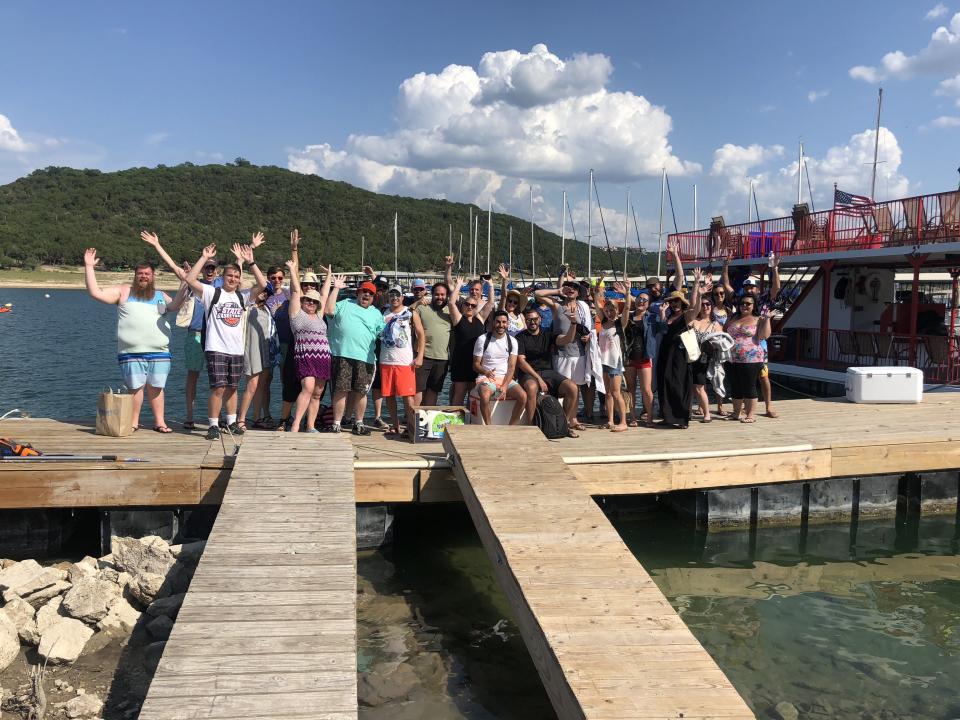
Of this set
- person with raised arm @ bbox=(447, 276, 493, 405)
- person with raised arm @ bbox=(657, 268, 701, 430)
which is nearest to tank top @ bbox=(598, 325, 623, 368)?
person with raised arm @ bbox=(657, 268, 701, 430)

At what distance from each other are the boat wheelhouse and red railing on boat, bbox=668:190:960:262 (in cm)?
2

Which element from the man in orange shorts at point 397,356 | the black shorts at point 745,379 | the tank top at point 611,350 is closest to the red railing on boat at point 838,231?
the black shorts at point 745,379

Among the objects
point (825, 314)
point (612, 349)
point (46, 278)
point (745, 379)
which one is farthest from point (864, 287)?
point (46, 278)

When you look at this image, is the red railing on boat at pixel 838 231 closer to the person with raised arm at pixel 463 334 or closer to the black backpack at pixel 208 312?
the person with raised arm at pixel 463 334

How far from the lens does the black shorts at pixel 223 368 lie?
8.25 m

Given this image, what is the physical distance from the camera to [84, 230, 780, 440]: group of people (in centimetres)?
836

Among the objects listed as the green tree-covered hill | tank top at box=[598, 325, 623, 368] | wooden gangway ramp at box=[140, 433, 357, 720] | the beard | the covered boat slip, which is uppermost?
the green tree-covered hill

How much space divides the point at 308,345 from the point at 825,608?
5.87 meters

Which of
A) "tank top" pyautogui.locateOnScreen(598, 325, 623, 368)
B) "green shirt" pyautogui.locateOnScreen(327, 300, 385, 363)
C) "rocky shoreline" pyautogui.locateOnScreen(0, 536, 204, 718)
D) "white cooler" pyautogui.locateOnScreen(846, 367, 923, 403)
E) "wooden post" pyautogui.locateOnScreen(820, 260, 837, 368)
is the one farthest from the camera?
"wooden post" pyautogui.locateOnScreen(820, 260, 837, 368)

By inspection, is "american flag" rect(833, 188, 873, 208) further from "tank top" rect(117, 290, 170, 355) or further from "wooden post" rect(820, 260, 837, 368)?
"tank top" rect(117, 290, 170, 355)

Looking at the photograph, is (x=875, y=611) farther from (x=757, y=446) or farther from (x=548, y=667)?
(x=548, y=667)

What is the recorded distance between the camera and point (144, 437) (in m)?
8.56

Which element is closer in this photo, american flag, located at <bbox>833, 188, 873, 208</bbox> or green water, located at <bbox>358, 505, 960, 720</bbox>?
green water, located at <bbox>358, 505, 960, 720</bbox>

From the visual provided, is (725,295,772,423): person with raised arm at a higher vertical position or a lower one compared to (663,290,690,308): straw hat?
lower
